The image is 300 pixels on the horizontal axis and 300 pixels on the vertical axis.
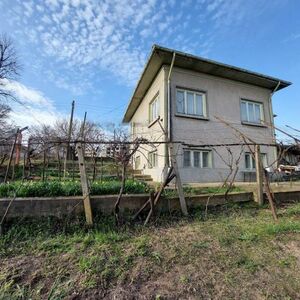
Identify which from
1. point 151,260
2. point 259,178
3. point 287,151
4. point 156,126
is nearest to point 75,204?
A: point 151,260

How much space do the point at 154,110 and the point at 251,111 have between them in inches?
183

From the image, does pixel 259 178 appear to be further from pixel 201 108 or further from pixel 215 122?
pixel 201 108

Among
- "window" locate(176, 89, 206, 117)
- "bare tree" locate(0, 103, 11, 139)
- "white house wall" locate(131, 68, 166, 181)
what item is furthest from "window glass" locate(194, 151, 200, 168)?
"bare tree" locate(0, 103, 11, 139)

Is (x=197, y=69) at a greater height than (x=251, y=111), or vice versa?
(x=197, y=69)

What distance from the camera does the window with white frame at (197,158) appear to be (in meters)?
9.00

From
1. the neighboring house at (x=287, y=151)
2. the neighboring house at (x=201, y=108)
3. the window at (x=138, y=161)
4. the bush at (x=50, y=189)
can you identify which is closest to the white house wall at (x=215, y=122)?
the neighboring house at (x=201, y=108)

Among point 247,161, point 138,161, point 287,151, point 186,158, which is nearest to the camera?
point 287,151

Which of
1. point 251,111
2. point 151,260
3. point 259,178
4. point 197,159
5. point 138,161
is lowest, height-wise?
point 151,260

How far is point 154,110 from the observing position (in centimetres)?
1061

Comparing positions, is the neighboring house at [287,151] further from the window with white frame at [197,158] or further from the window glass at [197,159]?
the window glass at [197,159]

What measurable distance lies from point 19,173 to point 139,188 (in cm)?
567

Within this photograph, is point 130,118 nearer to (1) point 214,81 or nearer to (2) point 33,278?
(1) point 214,81

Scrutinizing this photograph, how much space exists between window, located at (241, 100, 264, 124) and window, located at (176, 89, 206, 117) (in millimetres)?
2246

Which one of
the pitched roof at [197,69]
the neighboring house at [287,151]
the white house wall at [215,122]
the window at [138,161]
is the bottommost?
the neighboring house at [287,151]
